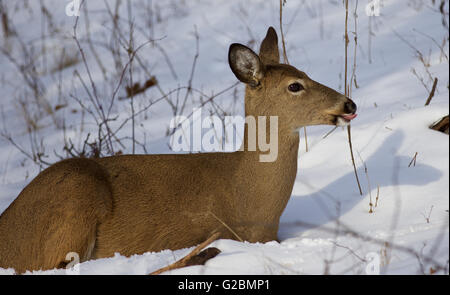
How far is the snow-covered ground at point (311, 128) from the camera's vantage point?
3709 mm

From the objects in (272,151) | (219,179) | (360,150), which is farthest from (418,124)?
(219,179)

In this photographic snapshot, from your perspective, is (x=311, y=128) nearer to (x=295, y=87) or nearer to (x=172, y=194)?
(x=295, y=87)

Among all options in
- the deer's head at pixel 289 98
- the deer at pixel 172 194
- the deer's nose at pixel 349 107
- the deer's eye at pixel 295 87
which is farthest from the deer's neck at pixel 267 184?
the deer's nose at pixel 349 107

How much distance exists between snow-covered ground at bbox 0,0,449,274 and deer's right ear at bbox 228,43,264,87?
1.02 metres

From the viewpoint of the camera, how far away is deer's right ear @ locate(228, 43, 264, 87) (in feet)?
14.2

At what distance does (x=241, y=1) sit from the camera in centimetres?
1112

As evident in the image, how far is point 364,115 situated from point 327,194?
1.45 metres

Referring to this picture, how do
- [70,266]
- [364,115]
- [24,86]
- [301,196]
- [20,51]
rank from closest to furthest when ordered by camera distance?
[70,266]
[301,196]
[364,115]
[24,86]
[20,51]

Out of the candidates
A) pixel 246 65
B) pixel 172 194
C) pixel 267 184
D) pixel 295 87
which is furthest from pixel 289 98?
pixel 172 194

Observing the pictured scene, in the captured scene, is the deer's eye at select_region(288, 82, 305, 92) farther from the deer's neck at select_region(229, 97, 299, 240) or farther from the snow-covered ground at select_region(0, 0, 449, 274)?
the snow-covered ground at select_region(0, 0, 449, 274)

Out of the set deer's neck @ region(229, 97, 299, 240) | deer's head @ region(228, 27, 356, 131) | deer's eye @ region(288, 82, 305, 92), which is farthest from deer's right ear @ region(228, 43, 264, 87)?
deer's neck @ region(229, 97, 299, 240)

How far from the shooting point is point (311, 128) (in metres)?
6.60

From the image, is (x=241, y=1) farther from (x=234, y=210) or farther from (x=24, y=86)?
(x=234, y=210)

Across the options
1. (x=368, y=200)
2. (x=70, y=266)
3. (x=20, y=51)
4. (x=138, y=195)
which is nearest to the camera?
(x=70, y=266)
